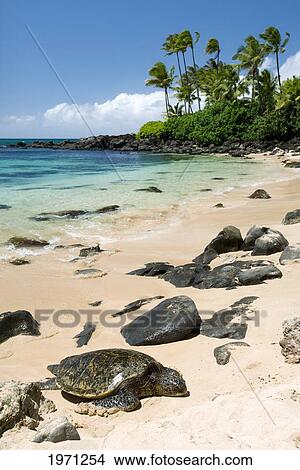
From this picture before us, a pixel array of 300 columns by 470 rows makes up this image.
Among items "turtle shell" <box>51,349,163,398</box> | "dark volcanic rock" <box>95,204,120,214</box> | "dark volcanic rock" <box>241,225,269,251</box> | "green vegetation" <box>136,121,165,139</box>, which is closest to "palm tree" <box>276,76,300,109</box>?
"green vegetation" <box>136,121,165,139</box>

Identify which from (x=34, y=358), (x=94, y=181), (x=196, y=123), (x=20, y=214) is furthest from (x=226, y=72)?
(x=34, y=358)

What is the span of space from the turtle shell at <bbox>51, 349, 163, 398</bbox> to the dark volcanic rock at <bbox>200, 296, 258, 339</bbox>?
3.53 feet

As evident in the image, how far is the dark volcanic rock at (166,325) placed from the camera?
514 cm

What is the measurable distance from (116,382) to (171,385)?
52 cm

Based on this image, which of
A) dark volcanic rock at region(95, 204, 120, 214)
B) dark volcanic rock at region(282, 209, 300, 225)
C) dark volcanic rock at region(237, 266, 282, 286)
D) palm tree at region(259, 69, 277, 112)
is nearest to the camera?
dark volcanic rock at region(237, 266, 282, 286)

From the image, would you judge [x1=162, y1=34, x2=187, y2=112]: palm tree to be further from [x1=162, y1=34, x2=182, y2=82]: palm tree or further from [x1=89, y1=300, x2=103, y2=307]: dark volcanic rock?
[x1=89, y1=300, x2=103, y2=307]: dark volcanic rock

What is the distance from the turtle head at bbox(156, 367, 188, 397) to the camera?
155 inches

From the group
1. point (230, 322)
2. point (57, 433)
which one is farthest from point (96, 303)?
point (57, 433)

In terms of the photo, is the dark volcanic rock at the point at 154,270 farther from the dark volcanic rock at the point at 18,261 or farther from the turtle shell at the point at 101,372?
the turtle shell at the point at 101,372

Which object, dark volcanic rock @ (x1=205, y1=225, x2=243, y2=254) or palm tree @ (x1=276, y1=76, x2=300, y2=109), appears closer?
dark volcanic rock @ (x1=205, y1=225, x2=243, y2=254)

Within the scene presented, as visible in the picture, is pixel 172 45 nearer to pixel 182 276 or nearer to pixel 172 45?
pixel 172 45

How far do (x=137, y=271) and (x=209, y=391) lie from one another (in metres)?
4.49

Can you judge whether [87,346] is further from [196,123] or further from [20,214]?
[196,123]

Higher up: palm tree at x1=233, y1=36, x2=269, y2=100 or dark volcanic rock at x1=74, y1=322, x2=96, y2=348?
palm tree at x1=233, y1=36, x2=269, y2=100
